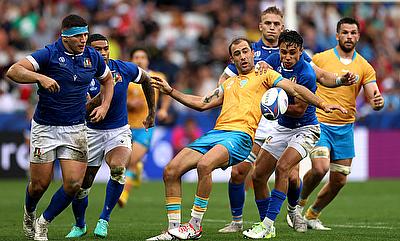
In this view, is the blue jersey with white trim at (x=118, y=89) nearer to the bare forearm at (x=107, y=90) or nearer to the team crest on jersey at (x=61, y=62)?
the bare forearm at (x=107, y=90)

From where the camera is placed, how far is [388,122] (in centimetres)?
2378

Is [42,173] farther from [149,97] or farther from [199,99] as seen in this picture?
[199,99]

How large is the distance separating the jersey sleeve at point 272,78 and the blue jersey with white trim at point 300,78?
1.82ft

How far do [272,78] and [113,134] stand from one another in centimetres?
230

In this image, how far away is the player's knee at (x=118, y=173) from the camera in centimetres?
1167

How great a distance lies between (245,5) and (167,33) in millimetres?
3019

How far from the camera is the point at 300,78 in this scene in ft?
38.0

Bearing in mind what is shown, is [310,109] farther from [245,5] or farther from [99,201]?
[245,5]

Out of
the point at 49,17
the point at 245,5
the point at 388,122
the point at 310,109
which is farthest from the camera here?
the point at 245,5

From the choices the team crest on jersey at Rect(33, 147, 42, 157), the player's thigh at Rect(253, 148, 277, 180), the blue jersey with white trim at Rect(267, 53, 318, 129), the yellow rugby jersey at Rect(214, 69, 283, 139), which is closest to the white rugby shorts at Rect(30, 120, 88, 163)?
the team crest on jersey at Rect(33, 147, 42, 157)

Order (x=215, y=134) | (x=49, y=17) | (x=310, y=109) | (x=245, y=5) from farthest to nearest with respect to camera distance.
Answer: (x=245, y=5) < (x=49, y=17) < (x=310, y=109) < (x=215, y=134)

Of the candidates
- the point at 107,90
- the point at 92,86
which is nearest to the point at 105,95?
the point at 107,90

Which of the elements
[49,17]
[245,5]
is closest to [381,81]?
[245,5]

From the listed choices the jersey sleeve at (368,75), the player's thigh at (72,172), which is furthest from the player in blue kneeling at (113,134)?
the jersey sleeve at (368,75)
